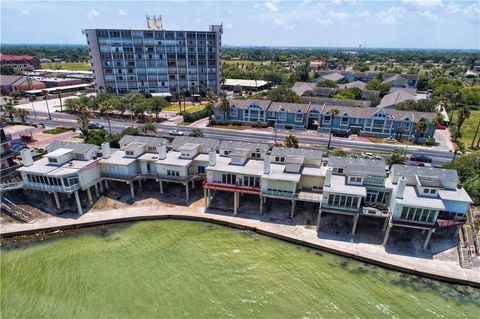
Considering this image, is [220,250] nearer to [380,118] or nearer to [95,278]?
[95,278]

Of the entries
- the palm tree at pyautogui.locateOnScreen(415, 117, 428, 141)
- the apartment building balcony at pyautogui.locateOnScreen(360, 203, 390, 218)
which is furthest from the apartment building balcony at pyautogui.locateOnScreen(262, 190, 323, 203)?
the palm tree at pyautogui.locateOnScreen(415, 117, 428, 141)

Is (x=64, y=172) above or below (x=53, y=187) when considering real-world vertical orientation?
above

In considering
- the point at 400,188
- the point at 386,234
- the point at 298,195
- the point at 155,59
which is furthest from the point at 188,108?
the point at 386,234

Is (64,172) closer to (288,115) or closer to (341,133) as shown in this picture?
(288,115)

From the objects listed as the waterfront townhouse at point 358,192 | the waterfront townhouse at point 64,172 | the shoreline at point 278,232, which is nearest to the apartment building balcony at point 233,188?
the shoreline at point 278,232

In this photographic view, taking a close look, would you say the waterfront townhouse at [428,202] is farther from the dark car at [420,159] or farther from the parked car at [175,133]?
the parked car at [175,133]

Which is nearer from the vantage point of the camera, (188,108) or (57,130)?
(57,130)

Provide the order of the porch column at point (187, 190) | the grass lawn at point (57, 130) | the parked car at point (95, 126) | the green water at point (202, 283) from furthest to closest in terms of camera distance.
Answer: the parked car at point (95, 126), the grass lawn at point (57, 130), the porch column at point (187, 190), the green water at point (202, 283)
